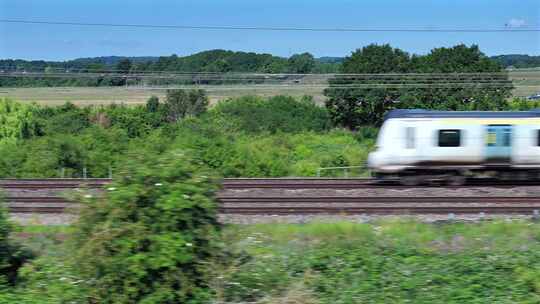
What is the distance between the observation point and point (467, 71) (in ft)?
200

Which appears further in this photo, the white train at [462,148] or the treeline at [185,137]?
the treeline at [185,137]

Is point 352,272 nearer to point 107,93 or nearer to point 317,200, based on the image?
point 317,200

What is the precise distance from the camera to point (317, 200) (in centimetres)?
1529

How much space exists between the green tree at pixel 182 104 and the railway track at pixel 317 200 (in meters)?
49.0

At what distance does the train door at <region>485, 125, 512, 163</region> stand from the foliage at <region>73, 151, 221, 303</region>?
11.7m

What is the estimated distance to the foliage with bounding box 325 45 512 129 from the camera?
5744 centimetres

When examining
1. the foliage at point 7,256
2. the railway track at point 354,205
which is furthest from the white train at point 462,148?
the foliage at point 7,256

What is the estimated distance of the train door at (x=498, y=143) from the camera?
58.7 feet

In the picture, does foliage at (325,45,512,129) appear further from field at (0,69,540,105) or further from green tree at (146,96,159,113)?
green tree at (146,96,159,113)

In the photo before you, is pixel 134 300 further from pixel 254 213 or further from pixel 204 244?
pixel 254 213

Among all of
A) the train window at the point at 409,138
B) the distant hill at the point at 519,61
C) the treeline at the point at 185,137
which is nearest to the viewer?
the train window at the point at 409,138

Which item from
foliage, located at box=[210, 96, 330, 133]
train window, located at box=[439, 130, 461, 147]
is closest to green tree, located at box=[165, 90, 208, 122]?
foliage, located at box=[210, 96, 330, 133]

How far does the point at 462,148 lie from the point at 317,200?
474cm

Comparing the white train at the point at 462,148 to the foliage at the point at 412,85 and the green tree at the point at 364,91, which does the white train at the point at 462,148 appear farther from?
the green tree at the point at 364,91
